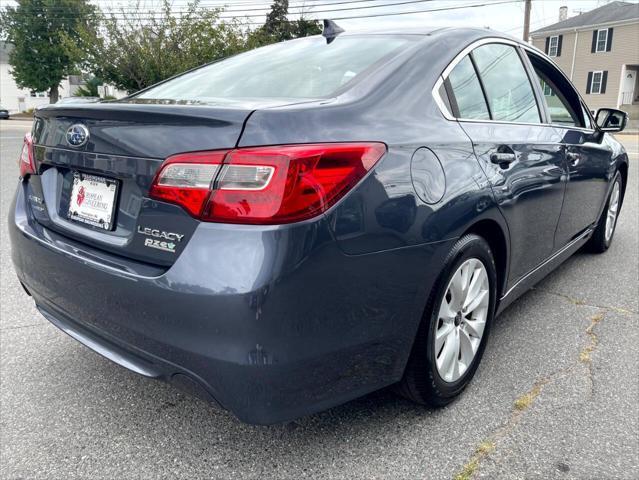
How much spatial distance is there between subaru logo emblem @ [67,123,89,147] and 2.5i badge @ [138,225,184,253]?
0.47m

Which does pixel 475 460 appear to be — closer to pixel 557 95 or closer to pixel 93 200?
pixel 93 200

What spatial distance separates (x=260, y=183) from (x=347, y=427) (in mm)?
1147

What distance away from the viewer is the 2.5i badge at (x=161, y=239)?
1684 millimetres

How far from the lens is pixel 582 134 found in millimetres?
3580

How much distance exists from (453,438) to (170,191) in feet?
4.74

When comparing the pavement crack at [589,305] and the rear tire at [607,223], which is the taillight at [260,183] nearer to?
the pavement crack at [589,305]

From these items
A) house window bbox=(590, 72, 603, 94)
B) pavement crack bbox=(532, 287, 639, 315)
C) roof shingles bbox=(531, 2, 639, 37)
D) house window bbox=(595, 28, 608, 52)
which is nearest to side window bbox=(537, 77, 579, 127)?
pavement crack bbox=(532, 287, 639, 315)

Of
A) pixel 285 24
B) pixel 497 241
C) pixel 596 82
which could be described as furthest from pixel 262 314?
pixel 285 24

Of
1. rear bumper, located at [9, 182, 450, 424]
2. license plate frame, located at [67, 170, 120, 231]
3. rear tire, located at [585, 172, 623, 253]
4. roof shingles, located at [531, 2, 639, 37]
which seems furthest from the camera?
roof shingles, located at [531, 2, 639, 37]

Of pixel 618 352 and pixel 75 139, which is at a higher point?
pixel 75 139

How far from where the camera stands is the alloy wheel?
224 centimetres

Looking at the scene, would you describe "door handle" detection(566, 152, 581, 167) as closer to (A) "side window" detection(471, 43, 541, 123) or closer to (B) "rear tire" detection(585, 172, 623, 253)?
(A) "side window" detection(471, 43, 541, 123)

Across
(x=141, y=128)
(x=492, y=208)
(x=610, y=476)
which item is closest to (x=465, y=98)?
(x=492, y=208)

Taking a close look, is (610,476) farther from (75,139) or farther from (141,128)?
(75,139)
